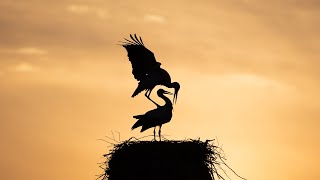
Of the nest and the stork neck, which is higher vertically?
the stork neck

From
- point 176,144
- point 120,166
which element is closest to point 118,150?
point 120,166

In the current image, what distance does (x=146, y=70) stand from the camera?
14.2 metres

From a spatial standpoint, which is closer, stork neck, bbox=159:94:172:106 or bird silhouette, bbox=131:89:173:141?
bird silhouette, bbox=131:89:173:141

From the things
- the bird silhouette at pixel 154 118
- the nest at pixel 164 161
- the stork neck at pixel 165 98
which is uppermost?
the stork neck at pixel 165 98

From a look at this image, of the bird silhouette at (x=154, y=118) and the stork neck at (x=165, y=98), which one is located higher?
the stork neck at (x=165, y=98)

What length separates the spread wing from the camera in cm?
1410

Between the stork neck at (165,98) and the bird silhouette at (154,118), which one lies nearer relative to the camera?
the bird silhouette at (154,118)

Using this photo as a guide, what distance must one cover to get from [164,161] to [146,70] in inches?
117

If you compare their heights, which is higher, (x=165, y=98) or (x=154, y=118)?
(x=165, y=98)

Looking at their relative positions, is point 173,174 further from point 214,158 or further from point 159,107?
point 159,107

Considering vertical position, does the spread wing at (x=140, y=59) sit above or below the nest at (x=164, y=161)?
above

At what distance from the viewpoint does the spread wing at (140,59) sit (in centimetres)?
1410

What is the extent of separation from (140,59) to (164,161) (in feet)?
10.4

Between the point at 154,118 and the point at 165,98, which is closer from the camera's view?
the point at 154,118
